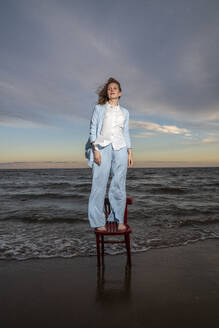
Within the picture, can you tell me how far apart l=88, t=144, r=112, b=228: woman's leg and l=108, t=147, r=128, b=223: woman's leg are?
0.32 feet

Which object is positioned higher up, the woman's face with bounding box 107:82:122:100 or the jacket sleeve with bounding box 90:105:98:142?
the woman's face with bounding box 107:82:122:100

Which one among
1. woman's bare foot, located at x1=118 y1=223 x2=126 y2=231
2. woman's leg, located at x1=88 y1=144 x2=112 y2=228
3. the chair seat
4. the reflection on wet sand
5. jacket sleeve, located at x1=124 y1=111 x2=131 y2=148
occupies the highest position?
jacket sleeve, located at x1=124 y1=111 x2=131 y2=148

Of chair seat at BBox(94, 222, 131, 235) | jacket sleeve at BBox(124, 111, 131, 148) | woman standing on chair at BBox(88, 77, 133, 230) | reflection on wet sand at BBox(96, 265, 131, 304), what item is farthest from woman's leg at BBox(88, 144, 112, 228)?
reflection on wet sand at BBox(96, 265, 131, 304)

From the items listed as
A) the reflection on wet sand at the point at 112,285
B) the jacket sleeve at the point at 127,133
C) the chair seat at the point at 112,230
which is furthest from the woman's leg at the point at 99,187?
the reflection on wet sand at the point at 112,285

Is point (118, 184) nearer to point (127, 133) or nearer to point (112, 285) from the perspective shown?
point (127, 133)

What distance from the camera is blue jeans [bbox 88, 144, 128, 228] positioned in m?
2.91

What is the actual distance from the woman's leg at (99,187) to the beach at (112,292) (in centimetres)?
71

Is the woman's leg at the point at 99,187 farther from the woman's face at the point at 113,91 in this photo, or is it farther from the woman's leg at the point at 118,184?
the woman's face at the point at 113,91

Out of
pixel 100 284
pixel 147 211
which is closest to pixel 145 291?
pixel 100 284

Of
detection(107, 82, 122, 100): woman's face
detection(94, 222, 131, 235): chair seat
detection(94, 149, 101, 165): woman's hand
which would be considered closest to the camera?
detection(94, 222, 131, 235): chair seat

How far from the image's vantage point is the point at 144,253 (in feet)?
12.2

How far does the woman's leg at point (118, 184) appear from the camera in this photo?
2.96m

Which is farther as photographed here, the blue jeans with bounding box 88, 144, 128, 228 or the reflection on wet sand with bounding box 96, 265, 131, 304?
the blue jeans with bounding box 88, 144, 128, 228

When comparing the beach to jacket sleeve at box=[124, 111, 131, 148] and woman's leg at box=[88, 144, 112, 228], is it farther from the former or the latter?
jacket sleeve at box=[124, 111, 131, 148]
